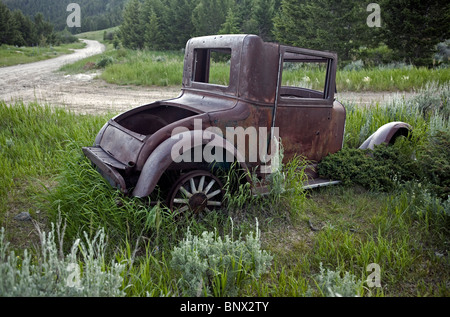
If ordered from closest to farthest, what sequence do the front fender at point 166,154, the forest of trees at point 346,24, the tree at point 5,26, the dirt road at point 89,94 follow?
the front fender at point 166,154, the dirt road at point 89,94, the forest of trees at point 346,24, the tree at point 5,26

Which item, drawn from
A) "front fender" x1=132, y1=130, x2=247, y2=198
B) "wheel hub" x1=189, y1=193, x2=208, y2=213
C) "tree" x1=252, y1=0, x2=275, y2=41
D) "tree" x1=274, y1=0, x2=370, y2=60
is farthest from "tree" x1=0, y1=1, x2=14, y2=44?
"wheel hub" x1=189, y1=193, x2=208, y2=213

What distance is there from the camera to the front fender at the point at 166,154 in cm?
289

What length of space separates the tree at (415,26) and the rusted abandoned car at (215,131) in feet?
43.9

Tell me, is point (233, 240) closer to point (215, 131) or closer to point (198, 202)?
point (198, 202)

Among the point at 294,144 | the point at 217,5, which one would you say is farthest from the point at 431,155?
the point at 217,5

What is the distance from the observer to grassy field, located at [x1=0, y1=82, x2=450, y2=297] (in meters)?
2.36

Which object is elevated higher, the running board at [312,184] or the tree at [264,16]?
the tree at [264,16]

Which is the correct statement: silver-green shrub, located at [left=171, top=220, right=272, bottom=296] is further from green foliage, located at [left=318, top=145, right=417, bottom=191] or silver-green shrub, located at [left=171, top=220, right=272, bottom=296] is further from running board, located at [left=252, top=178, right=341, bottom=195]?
green foliage, located at [left=318, top=145, right=417, bottom=191]

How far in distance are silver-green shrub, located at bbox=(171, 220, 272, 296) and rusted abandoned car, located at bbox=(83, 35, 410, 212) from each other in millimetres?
590

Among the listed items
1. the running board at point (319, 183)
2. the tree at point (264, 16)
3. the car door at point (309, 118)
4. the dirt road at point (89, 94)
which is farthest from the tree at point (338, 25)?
the running board at point (319, 183)

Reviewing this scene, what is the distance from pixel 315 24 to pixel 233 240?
2008cm

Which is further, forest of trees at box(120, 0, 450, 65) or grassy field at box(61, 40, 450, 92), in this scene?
forest of trees at box(120, 0, 450, 65)

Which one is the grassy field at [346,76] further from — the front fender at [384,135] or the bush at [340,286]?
the bush at [340,286]

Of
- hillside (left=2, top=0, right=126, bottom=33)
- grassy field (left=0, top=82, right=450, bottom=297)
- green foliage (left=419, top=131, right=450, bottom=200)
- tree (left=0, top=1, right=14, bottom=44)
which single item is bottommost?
grassy field (left=0, top=82, right=450, bottom=297)
